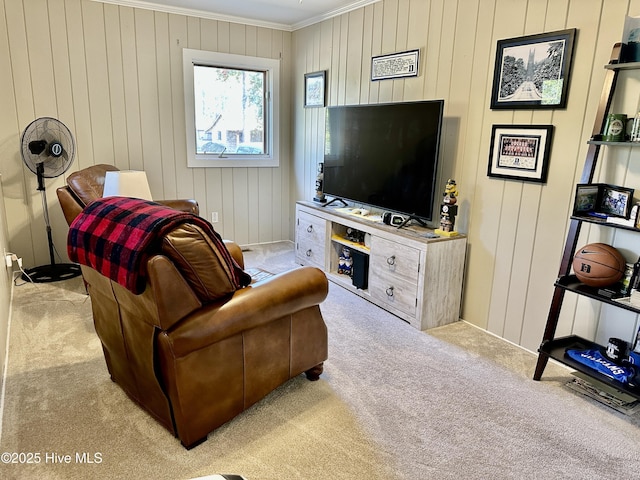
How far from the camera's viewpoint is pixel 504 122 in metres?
2.84

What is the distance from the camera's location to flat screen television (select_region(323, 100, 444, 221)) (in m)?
3.11

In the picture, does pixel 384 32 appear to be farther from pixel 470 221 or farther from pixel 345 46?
pixel 470 221

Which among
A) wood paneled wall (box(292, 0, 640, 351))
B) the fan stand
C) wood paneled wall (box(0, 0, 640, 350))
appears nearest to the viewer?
wood paneled wall (box(292, 0, 640, 351))

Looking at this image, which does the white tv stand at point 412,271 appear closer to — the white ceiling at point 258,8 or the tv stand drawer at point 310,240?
the tv stand drawer at point 310,240

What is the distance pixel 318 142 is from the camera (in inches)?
185

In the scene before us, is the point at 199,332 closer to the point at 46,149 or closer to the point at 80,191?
the point at 80,191

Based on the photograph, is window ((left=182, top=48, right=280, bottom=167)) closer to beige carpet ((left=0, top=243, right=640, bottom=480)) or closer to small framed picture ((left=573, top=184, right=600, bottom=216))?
beige carpet ((left=0, top=243, right=640, bottom=480))

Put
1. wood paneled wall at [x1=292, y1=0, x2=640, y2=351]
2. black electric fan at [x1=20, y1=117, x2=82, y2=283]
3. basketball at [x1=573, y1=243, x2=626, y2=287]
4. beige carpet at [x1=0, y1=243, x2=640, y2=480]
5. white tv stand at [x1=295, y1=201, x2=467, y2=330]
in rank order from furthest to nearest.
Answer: black electric fan at [x1=20, y1=117, x2=82, y2=283]
white tv stand at [x1=295, y1=201, x2=467, y2=330]
wood paneled wall at [x1=292, y1=0, x2=640, y2=351]
basketball at [x1=573, y1=243, x2=626, y2=287]
beige carpet at [x1=0, y1=243, x2=640, y2=480]

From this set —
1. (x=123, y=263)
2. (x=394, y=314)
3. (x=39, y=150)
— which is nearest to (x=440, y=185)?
(x=394, y=314)

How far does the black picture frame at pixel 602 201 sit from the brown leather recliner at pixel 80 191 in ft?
9.19

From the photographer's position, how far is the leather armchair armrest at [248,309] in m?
1.72

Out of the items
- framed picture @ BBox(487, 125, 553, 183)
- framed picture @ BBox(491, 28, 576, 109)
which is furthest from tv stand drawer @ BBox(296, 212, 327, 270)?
framed picture @ BBox(491, 28, 576, 109)

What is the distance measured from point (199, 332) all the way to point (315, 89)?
3511 millimetres

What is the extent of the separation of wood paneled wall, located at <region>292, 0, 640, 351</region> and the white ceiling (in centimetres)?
43
